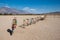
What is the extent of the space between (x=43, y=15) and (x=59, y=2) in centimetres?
24

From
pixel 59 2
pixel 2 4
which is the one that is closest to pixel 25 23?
pixel 2 4

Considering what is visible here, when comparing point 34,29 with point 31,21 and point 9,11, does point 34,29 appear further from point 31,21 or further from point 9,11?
point 9,11

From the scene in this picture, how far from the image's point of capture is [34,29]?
1712 millimetres

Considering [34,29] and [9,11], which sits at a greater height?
[9,11]

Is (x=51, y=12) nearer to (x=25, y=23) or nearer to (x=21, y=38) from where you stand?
(x=25, y=23)

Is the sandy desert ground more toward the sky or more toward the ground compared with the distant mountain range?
more toward the ground

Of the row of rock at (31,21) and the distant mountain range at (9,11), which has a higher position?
the distant mountain range at (9,11)

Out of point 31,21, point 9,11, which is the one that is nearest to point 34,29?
point 31,21

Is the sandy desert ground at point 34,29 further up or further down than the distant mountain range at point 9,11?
further down

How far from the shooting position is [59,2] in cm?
168

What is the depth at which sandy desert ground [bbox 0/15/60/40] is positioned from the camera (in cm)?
170

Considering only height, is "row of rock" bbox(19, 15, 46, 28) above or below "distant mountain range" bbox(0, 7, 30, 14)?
below

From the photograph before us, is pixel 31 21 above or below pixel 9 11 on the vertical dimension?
below

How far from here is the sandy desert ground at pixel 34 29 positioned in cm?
170
